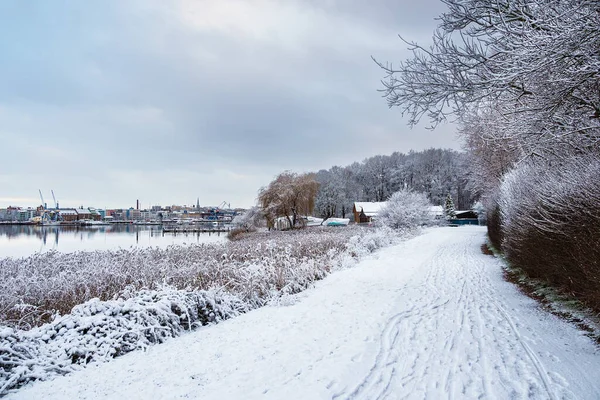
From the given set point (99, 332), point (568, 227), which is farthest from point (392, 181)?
point (99, 332)

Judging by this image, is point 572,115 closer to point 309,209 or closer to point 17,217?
point 309,209

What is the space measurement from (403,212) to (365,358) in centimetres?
3094

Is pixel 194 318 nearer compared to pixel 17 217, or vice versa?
pixel 194 318

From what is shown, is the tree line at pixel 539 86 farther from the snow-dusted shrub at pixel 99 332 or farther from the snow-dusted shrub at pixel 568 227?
the snow-dusted shrub at pixel 99 332

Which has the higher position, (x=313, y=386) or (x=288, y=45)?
(x=288, y=45)

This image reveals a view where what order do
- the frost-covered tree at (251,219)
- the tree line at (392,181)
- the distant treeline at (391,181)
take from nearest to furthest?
the frost-covered tree at (251,219), the tree line at (392,181), the distant treeline at (391,181)

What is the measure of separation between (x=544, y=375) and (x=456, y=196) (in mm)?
73230

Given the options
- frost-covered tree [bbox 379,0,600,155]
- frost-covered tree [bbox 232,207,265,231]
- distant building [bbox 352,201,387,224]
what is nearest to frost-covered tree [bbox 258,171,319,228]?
frost-covered tree [bbox 232,207,265,231]

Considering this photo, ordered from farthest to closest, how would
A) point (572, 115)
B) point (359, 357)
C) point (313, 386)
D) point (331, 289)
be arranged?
point (331, 289)
point (572, 115)
point (359, 357)
point (313, 386)

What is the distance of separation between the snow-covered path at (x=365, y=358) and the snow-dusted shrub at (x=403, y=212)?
27.1m

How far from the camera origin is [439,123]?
5180 millimetres

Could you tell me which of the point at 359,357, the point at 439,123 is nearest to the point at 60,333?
the point at 359,357

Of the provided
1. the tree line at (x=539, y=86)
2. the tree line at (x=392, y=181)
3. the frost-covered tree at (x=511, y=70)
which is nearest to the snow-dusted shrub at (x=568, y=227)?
the tree line at (x=539, y=86)

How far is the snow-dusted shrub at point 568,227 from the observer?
4.07 meters
